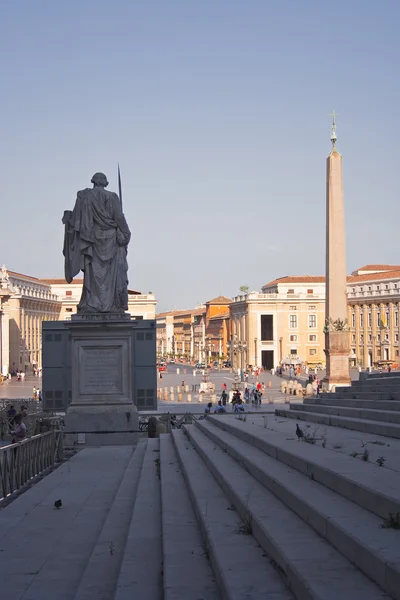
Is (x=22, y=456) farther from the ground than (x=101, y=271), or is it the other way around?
(x=101, y=271)

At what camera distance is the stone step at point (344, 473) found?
Result: 702 centimetres

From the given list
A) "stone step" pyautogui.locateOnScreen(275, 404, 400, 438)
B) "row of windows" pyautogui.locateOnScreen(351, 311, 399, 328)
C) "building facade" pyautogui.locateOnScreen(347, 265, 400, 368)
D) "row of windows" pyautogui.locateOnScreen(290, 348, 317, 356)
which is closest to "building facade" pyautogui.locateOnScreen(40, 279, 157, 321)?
"row of windows" pyautogui.locateOnScreen(290, 348, 317, 356)

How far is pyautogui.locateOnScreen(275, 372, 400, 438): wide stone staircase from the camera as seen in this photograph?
12.6 meters

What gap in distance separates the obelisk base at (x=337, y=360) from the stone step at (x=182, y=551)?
46.8 metres

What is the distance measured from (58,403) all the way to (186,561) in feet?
60.9

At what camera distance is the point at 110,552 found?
856cm

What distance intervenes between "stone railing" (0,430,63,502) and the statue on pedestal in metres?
3.30

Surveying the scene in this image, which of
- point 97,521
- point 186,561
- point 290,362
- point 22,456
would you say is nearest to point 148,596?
point 186,561

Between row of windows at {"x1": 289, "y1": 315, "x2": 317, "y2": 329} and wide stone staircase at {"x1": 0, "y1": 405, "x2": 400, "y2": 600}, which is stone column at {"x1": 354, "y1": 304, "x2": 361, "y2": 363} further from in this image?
wide stone staircase at {"x1": 0, "y1": 405, "x2": 400, "y2": 600}

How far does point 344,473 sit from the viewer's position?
26.6 ft

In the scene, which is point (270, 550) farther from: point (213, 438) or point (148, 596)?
point (213, 438)

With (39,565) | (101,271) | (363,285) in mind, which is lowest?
(39,565)

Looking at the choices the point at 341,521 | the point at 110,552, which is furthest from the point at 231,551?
the point at 110,552

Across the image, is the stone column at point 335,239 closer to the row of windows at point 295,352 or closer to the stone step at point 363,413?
the stone step at point 363,413
